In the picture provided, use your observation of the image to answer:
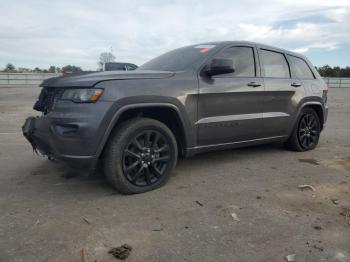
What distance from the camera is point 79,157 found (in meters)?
3.81

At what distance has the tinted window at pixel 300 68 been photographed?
20.2 ft

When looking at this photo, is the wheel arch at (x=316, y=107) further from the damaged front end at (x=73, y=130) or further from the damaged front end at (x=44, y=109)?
the damaged front end at (x=44, y=109)

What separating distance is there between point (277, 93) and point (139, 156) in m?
2.51

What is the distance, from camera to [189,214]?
364cm

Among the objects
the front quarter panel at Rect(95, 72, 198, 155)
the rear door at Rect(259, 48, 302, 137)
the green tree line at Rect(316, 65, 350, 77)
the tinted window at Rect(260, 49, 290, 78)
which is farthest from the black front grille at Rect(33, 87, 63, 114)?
the green tree line at Rect(316, 65, 350, 77)

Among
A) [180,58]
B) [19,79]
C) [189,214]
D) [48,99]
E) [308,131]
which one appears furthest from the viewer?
[19,79]

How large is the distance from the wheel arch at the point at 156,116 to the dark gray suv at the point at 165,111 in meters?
0.01

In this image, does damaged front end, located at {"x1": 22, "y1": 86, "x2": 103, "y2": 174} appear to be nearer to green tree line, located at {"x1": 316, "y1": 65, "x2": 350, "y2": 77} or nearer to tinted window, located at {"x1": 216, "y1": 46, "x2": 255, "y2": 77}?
tinted window, located at {"x1": 216, "y1": 46, "x2": 255, "y2": 77}

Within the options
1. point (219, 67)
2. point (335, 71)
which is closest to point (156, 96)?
point (219, 67)

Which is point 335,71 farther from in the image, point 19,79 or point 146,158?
point 146,158

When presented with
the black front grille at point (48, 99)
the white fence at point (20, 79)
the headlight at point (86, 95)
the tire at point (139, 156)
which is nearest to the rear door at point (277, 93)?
the tire at point (139, 156)

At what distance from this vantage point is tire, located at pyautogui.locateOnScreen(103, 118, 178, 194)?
398 centimetres

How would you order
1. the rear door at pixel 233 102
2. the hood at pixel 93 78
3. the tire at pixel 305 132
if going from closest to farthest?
the hood at pixel 93 78 → the rear door at pixel 233 102 → the tire at pixel 305 132

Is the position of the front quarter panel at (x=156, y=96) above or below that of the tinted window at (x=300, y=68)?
below
